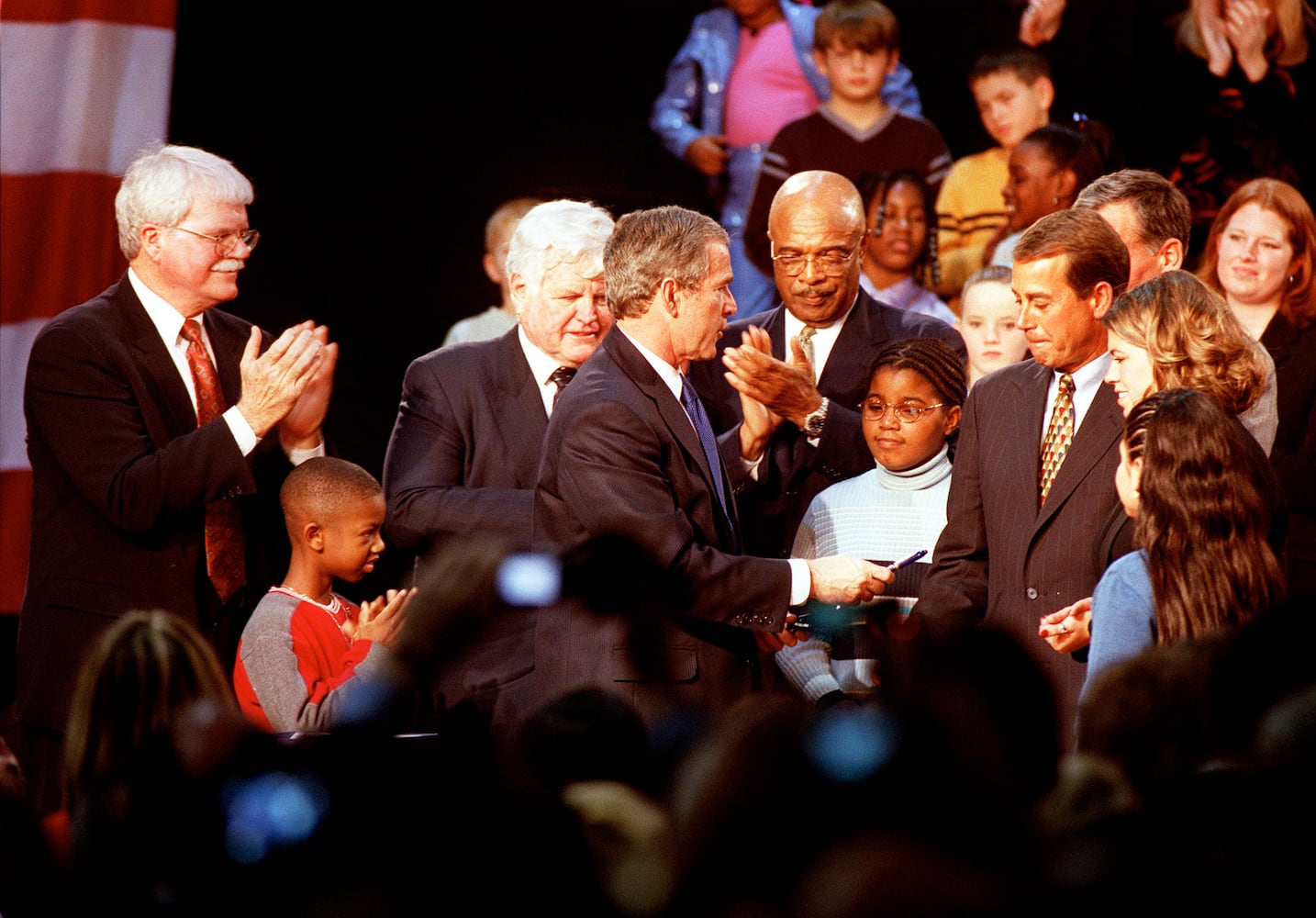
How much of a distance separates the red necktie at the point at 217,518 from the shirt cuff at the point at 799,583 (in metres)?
1.27

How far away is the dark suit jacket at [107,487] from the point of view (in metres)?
3.27

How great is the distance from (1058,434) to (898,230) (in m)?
1.96

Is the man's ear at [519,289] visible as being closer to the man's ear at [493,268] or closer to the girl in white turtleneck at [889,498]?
the girl in white turtleneck at [889,498]

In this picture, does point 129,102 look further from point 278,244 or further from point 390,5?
Answer: point 390,5

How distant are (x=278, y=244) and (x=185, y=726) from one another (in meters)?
4.23

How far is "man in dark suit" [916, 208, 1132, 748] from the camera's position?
2.89 meters

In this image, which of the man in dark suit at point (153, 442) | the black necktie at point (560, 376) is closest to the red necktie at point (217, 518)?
the man in dark suit at point (153, 442)

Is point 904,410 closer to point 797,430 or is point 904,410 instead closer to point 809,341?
point 797,430

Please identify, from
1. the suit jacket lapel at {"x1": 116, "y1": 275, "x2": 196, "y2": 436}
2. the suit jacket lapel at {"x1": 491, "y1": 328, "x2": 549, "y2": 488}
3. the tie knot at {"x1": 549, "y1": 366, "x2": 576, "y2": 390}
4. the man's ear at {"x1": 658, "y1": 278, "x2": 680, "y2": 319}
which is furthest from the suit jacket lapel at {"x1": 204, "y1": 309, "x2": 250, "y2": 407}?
the man's ear at {"x1": 658, "y1": 278, "x2": 680, "y2": 319}

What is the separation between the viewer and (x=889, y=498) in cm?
346

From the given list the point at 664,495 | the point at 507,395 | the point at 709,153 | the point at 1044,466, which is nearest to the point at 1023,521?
the point at 1044,466

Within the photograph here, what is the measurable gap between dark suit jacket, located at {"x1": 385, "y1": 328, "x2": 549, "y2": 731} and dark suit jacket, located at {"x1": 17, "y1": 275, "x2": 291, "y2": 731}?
36 cm

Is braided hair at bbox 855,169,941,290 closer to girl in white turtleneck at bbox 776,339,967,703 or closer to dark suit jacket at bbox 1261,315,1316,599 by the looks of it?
dark suit jacket at bbox 1261,315,1316,599

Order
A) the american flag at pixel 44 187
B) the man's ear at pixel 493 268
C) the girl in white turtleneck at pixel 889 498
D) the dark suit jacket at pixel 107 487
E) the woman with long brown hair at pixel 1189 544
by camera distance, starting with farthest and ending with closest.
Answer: the man's ear at pixel 493 268
the american flag at pixel 44 187
the girl in white turtleneck at pixel 889 498
the dark suit jacket at pixel 107 487
the woman with long brown hair at pixel 1189 544
